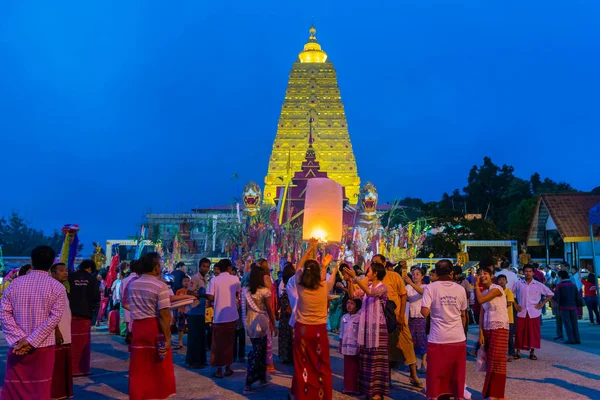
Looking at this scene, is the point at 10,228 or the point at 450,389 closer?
the point at 450,389

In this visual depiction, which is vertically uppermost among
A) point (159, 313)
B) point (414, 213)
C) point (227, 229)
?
point (414, 213)

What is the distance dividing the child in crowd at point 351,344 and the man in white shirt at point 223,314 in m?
1.61

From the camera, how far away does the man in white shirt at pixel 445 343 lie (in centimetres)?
577

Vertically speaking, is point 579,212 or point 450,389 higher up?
point 579,212

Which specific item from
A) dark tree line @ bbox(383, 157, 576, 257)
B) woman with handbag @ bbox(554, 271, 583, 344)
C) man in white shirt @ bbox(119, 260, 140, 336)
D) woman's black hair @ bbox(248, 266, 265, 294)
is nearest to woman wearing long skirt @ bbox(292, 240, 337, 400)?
woman's black hair @ bbox(248, 266, 265, 294)

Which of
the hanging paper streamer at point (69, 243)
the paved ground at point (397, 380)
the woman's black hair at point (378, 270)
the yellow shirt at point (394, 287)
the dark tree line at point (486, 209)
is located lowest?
the paved ground at point (397, 380)

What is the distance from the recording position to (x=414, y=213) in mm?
45875

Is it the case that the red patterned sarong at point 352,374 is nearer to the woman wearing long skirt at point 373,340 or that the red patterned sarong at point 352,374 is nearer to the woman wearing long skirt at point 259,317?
the woman wearing long skirt at point 373,340

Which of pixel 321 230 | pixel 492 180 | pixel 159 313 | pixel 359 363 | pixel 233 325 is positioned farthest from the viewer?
pixel 492 180

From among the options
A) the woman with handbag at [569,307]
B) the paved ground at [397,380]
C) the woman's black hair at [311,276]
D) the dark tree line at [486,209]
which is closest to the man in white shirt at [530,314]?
the paved ground at [397,380]

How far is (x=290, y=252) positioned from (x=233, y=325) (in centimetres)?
1553

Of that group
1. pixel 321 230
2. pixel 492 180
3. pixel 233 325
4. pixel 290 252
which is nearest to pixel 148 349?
pixel 233 325

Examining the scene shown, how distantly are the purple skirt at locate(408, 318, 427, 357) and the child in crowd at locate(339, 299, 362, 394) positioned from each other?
1672mm

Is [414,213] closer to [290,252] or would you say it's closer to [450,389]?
[290,252]
